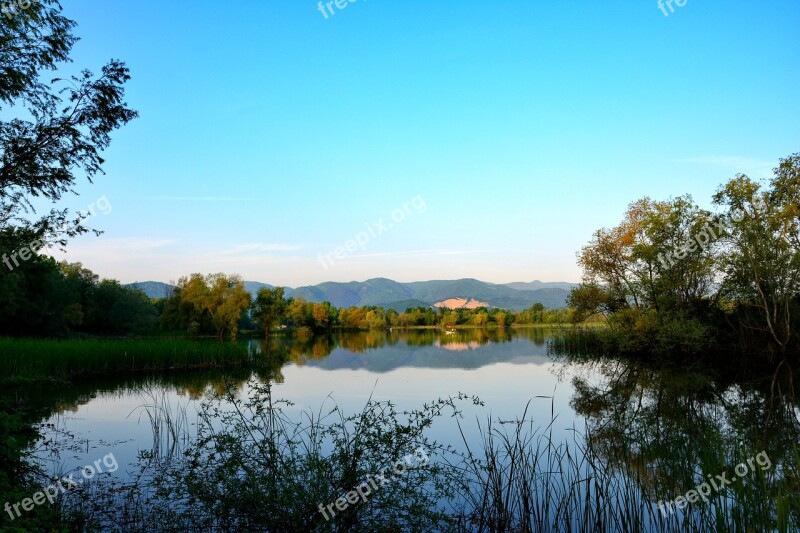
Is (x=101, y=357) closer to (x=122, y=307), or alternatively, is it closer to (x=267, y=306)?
(x=122, y=307)

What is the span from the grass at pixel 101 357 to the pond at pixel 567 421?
2.17 metres

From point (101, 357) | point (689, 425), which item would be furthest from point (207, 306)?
point (689, 425)

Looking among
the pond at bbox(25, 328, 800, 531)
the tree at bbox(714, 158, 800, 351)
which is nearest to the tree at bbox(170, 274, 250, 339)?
→ the pond at bbox(25, 328, 800, 531)

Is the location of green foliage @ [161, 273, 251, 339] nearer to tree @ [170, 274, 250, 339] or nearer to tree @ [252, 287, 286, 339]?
tree @ [170, 274, 250, 339]

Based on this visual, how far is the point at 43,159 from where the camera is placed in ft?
32.9

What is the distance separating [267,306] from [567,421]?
2534 inches

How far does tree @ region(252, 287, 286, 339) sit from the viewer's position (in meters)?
72.4

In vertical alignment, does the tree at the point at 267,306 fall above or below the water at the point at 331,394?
above

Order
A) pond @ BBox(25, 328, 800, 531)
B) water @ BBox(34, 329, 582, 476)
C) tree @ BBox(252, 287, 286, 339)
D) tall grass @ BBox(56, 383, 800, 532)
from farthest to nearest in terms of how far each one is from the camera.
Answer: tree @ BBox(252, 287, 286, 339), water @ BBox(34, 329, 582, 476), pond @ BBox(25, 328, 800, 531), tall grass @ BBox(56, 383, 800, 532)

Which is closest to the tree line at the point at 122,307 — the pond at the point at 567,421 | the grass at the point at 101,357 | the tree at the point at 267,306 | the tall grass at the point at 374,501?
the tree at the point at 267,306

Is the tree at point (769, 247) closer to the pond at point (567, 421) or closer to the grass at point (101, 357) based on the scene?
the pond at point (567, 421)

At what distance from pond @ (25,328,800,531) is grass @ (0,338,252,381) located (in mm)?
2169

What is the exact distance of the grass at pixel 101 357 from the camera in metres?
19.3

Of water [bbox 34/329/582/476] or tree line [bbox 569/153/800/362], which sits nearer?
water [bbox 34/329/582/476]
